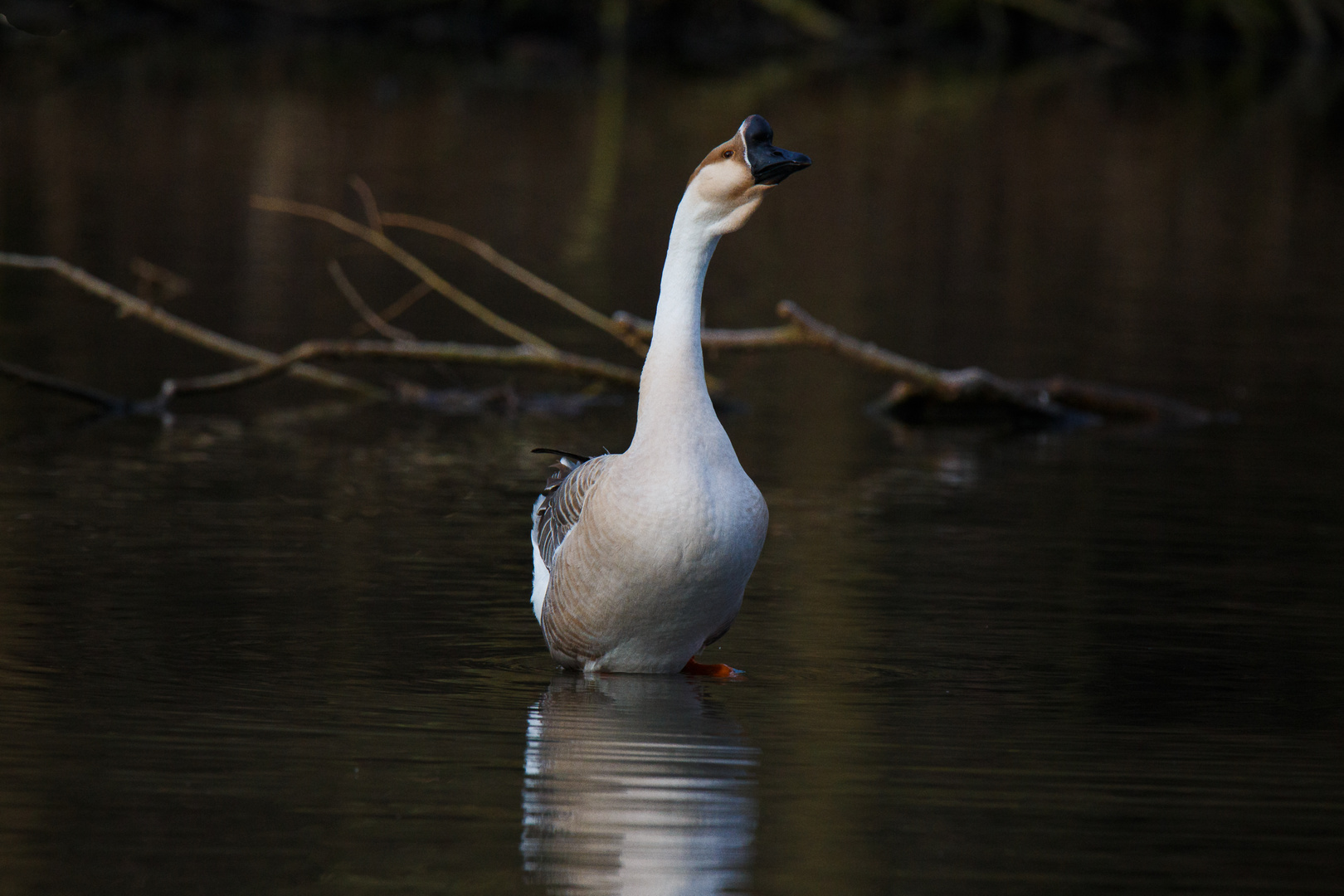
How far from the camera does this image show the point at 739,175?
712 cm

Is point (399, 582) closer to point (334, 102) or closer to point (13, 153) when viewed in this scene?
point (13, 153)

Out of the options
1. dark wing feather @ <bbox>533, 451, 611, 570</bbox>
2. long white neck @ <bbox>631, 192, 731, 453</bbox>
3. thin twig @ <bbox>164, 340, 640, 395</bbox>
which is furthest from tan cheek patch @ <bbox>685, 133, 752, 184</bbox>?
thin twig @ <bbox>164, 340, 640, 395</bbox>

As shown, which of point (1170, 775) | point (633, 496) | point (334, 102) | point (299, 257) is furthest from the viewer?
point (334, 102)

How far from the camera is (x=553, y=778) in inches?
244

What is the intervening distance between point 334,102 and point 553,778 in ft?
112

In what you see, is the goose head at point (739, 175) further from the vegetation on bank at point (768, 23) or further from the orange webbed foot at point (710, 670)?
the vegetation on bank at point (768, 23)

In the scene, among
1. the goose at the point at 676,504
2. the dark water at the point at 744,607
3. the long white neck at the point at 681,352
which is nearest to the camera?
the dark water at the point at 744,607

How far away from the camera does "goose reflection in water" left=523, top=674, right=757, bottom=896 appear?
17.7ft

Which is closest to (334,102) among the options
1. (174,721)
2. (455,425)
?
(455,425)

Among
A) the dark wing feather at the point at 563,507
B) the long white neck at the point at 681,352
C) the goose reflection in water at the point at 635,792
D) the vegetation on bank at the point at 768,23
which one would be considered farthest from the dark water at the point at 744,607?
the vegetation on bank at the point at 768,23

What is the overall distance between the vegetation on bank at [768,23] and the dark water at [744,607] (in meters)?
33.4

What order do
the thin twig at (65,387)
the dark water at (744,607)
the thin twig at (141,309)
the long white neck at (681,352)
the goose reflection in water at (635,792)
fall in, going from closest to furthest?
the goose reflection in water at (635,792)
the dark water at (744,607)
the long white neck at (681,352)
the thin twig at (65,387)
the thin twig at (141,309)

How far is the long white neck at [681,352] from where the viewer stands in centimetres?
717

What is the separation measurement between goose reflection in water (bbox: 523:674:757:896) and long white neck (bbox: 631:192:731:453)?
1.00m
